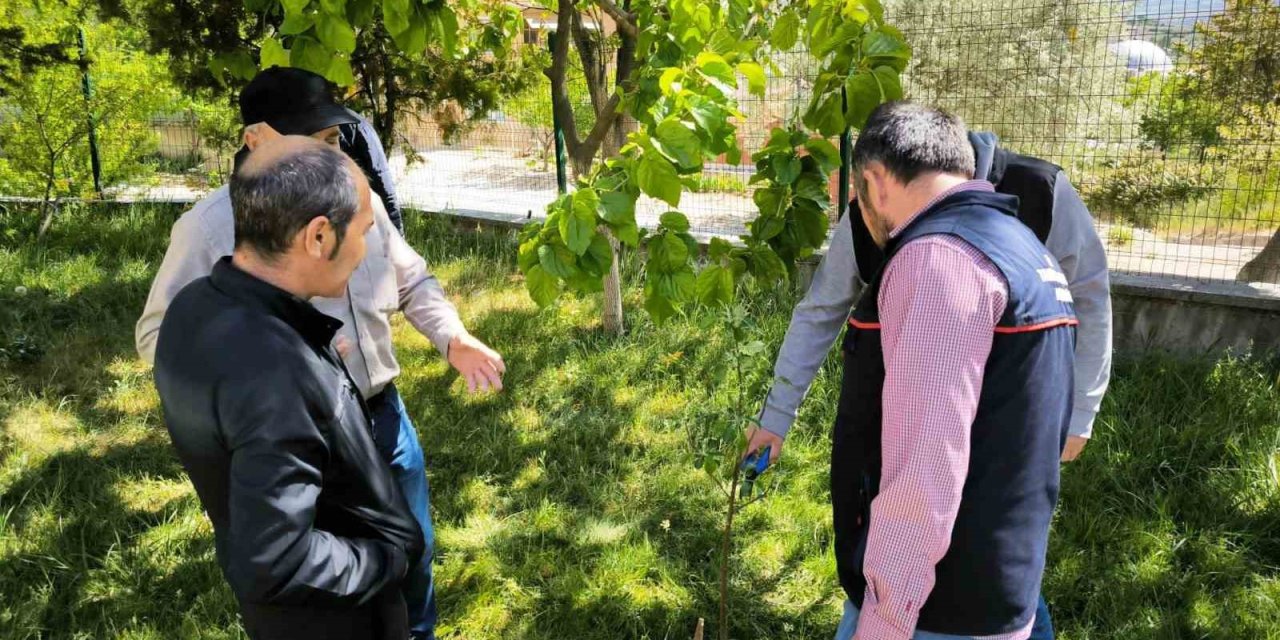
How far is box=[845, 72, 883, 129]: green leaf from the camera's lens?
7.59 feet

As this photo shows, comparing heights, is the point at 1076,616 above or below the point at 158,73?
below

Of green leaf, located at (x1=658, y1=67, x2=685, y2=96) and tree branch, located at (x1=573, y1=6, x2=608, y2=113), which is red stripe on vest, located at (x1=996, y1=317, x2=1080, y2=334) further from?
tree branch, located at (x1=573, y1=6, x2=608, y2=113)

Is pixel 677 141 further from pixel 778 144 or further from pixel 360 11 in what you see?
pixel 360 11

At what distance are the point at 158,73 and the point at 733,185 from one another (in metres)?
5.37

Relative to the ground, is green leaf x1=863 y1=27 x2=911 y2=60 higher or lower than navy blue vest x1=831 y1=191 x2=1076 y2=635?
higher

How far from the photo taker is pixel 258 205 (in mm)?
1560

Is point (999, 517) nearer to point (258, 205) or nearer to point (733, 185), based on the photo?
point (258, 205)

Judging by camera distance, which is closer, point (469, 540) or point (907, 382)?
point (907, 382)

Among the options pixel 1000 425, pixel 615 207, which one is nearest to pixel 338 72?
pixel 615 207

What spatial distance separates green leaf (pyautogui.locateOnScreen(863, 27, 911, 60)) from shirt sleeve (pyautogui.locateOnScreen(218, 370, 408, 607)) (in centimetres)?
166

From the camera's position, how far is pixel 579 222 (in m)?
2.20

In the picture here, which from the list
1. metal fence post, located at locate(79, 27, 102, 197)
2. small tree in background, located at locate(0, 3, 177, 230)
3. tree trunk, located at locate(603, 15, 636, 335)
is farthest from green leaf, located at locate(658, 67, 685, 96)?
metal fence post, located at locate(79, 27, 102, 197)

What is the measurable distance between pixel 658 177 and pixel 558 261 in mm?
350

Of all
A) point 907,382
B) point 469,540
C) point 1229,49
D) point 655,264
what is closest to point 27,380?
point 469,540
